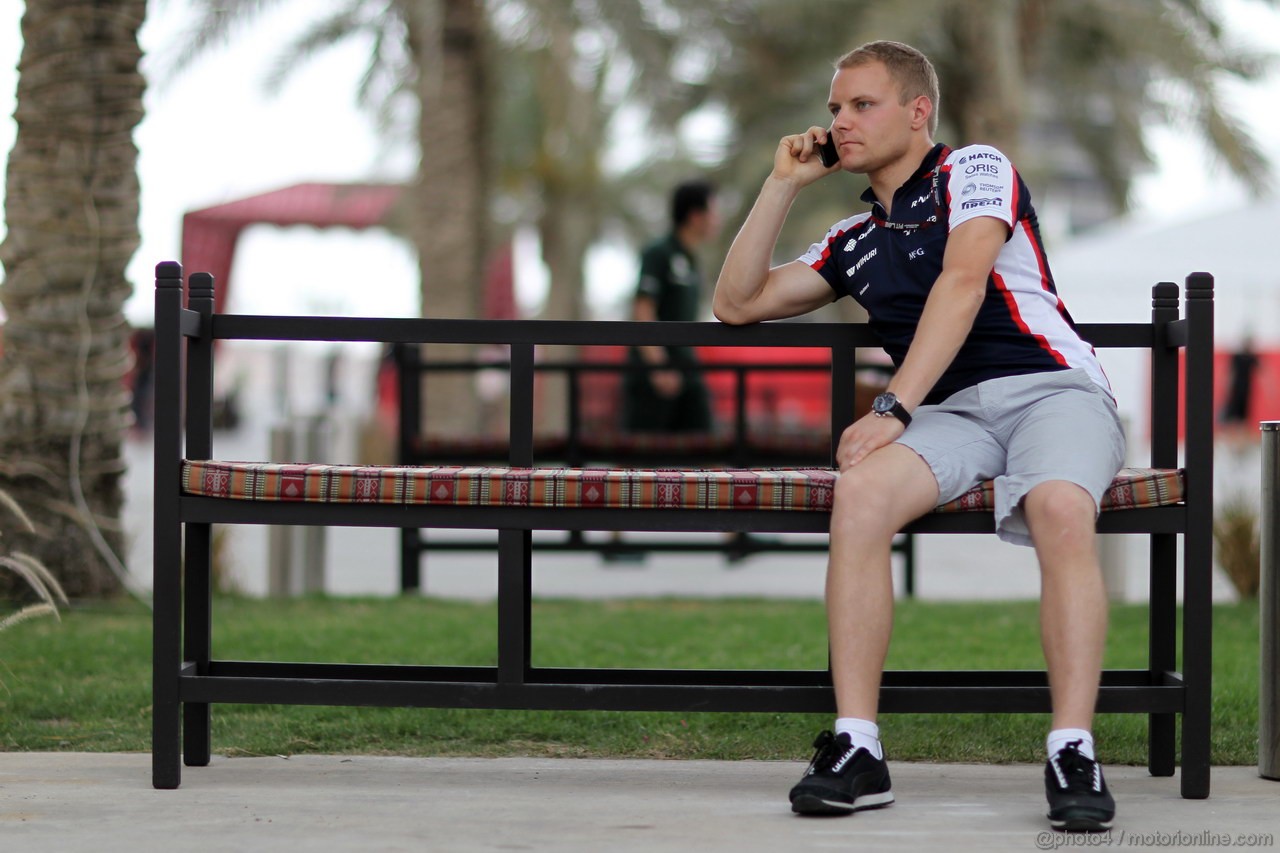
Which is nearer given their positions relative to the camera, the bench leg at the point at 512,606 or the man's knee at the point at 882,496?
the man's knee at the point at 882,496

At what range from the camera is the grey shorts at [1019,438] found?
118 inches

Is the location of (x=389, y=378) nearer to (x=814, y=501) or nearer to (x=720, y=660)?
(x=720, y=660)

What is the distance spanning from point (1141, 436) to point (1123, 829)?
1797 centimetres

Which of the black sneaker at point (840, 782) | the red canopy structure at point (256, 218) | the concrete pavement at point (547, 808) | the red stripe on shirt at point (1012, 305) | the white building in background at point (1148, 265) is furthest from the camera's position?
the red canopy structure at point (256, 218)

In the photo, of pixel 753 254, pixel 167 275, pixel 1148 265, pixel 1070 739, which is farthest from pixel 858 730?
pixel 1148 265

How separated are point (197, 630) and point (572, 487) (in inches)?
37.9

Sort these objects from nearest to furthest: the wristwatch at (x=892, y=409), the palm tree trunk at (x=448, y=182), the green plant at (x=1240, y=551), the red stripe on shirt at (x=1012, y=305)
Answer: the wristwatch at (x=892, y=409), the red stripe on shirt at (x=1012, y=305), the green plant at (x=1240, y=551), the palm tree trunk at (x=448, y=182)

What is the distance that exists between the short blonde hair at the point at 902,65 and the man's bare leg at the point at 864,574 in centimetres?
87

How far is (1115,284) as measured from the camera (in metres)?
22.1

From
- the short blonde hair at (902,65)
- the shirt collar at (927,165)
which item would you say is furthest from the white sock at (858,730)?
the short blonde hair at (902,65)

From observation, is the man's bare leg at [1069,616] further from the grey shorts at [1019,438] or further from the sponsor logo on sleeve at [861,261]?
the sponsor logo on sleeve at [861,261]

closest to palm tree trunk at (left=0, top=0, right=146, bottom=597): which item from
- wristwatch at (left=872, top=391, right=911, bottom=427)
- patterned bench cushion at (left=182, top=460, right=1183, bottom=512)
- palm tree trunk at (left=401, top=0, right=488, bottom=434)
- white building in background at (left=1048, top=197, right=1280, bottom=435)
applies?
patterned bench cushion at (left=182, top=460, right=1183, bottom=512)

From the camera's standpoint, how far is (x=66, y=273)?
18.7 feet

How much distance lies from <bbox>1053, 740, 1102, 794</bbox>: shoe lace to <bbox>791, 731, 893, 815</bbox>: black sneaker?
342 millimetres
